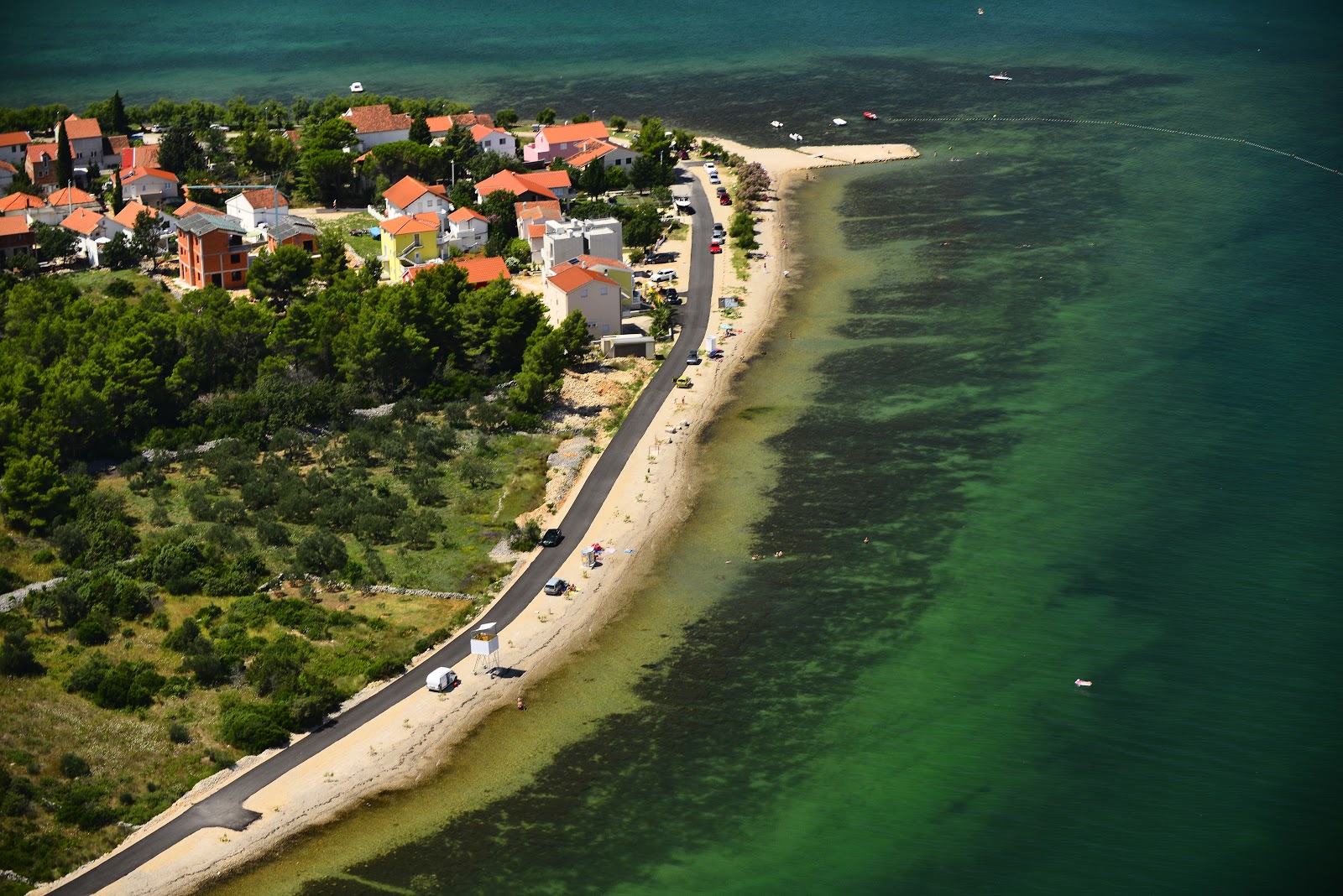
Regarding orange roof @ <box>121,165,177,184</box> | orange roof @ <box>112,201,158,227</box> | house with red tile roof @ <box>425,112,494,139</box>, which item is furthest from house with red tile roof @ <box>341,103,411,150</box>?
orange roof @ <box>112,201,158,227</box>

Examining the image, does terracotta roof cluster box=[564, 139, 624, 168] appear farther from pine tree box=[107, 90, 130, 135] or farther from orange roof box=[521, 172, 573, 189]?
pine tree box=[107, 90, 130, 135]

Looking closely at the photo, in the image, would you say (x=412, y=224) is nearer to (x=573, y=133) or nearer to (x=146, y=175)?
(x=146, y=175)

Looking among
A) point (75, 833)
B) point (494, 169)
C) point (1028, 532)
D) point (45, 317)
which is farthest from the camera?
point (494, 169)

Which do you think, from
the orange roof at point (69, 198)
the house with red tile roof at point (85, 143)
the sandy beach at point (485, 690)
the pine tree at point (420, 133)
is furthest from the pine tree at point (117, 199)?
the sandy beach at point (485, 690)

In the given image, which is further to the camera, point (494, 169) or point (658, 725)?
point (494, 169)

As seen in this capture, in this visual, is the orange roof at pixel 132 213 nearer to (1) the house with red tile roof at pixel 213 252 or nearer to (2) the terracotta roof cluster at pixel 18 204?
(2) the terracotta roof cluster at pixel 18 204

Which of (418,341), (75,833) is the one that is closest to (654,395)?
(418,341)

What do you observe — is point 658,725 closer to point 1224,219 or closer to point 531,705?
point 531,705
